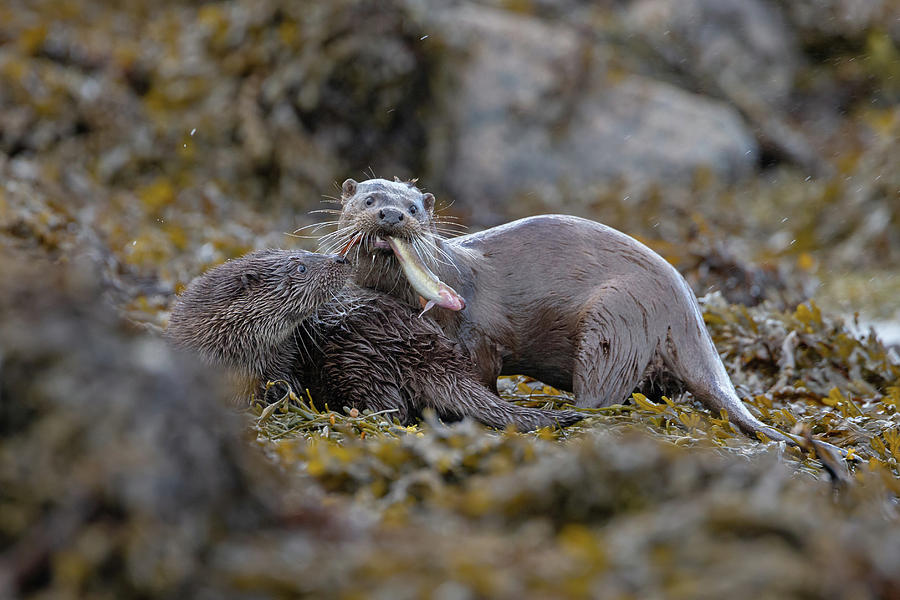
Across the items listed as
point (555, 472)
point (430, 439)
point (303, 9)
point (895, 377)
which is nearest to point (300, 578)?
point (555, 472)

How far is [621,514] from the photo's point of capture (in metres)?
1.71

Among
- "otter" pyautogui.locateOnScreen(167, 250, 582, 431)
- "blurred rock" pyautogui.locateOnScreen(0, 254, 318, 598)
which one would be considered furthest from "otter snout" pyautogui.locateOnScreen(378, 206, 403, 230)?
"blurred rock" pyautogui.locateOnScreen(0, 254, 318, 598)

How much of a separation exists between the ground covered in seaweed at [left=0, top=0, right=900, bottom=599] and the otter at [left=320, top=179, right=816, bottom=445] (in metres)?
0.14

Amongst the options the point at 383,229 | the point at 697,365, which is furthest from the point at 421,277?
the point at 697,365

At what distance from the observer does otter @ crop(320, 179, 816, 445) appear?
344cm

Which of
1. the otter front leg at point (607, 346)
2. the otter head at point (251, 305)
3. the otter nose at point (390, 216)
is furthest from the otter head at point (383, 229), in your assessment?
the otter front leg at point (607, 346)

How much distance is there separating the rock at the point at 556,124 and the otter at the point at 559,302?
5.23 meters

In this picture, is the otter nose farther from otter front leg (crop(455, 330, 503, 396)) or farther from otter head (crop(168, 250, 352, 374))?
otter front leg (crop(455, 330, 503, 396))

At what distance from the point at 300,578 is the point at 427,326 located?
6.74 feet

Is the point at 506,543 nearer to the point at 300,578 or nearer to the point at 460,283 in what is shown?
the point at 300,578

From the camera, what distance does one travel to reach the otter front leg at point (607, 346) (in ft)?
11.2

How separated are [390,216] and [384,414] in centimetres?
65

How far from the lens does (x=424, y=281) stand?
3377 millimetres

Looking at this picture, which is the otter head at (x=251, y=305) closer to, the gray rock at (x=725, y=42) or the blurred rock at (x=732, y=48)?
the blurred rock at (x=732, y=48)
